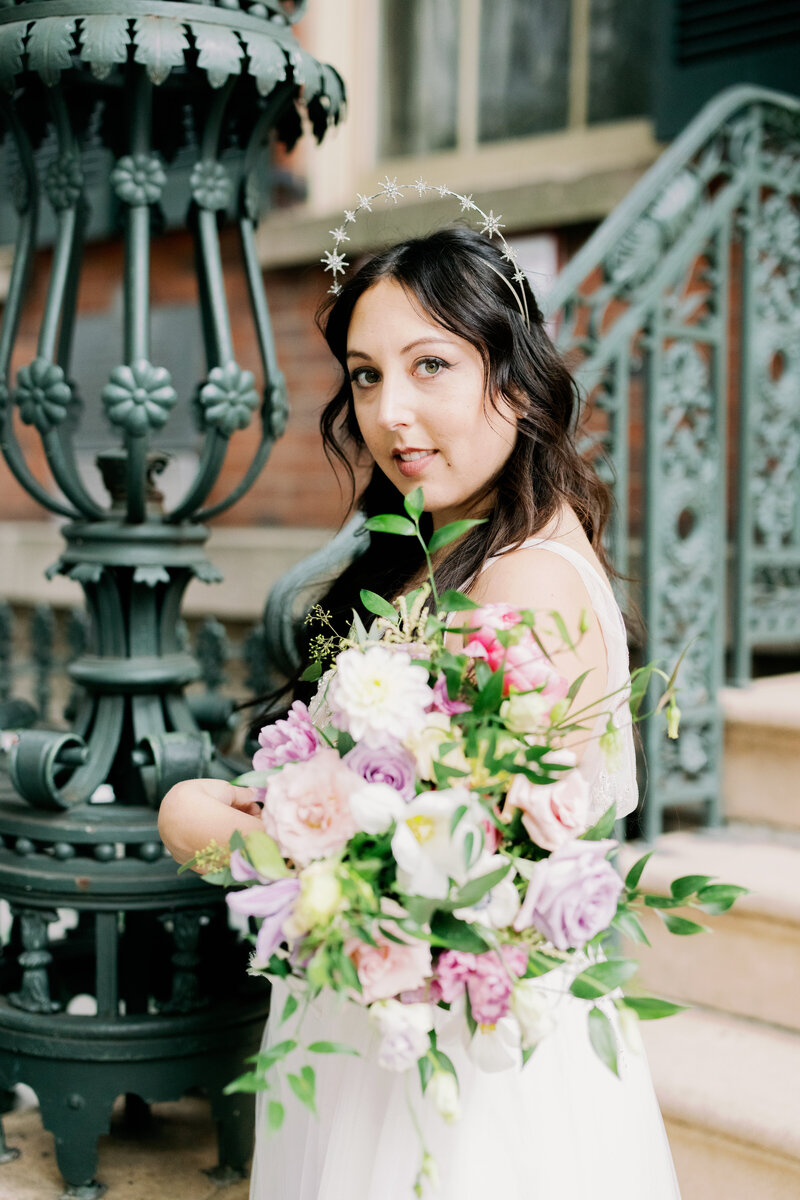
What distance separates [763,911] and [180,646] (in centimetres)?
151

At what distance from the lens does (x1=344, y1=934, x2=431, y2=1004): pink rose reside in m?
1.26

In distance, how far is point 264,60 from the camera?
221 centimetres

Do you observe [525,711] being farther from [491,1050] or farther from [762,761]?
[762,761]

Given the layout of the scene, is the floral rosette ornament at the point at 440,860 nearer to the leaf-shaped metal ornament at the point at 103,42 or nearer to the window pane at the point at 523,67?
the leaf-shaped metal ornament at the point at 103,42

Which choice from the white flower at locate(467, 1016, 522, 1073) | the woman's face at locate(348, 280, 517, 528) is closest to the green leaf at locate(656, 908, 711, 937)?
the white flower at locate(467, 1016, 522, 1073)

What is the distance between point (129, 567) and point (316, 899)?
132 centimetres

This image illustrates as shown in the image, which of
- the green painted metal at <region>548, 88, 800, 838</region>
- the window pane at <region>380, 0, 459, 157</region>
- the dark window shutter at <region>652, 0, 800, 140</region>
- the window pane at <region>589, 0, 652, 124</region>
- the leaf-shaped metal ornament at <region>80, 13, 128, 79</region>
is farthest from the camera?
the window pane at <region>380, 0, 459, 157</region>

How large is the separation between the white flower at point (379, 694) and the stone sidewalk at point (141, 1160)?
1.46 meters

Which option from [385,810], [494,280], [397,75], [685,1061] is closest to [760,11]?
[397,75]

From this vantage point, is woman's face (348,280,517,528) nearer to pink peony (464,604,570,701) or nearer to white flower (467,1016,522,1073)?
pink peony (464,604,570,701)

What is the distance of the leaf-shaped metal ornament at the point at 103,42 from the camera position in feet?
6.87

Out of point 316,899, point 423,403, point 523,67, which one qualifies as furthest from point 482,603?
point 523,67

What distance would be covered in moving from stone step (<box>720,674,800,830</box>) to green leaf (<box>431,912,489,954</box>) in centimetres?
216

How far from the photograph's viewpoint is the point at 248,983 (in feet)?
7.73
